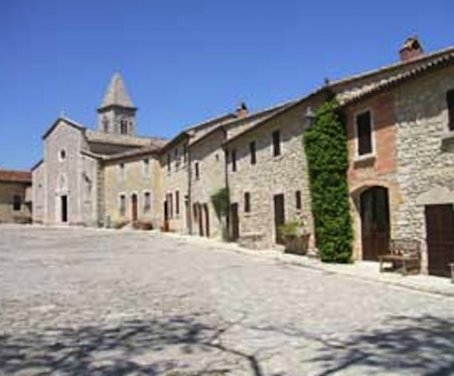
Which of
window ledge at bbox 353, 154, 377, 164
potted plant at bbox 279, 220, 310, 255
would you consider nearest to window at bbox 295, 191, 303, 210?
potted plant at bbox 279, 220, 310, 255

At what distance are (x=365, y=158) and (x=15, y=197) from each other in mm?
50002

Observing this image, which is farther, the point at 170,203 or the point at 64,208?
the point at 64,208

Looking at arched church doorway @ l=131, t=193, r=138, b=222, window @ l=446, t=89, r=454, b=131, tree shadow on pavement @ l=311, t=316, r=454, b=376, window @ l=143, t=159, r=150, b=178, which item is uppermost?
window @ l=143, t=159, r=150, b=178

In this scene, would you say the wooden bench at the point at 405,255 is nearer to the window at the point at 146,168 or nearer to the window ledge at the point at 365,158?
the window ledge at the point at 365,158

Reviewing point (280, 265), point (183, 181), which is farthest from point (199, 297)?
point (183, 181)

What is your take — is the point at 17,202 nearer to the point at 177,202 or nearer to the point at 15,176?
the point at 15,176

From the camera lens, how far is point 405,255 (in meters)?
17.8

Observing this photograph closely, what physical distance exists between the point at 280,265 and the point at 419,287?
7.07 metres

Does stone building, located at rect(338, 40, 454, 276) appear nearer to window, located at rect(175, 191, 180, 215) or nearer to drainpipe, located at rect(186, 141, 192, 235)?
drainpipe, located at rect(186, 141, 192, 235)

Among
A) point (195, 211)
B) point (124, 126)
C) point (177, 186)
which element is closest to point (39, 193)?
point (124, 126)

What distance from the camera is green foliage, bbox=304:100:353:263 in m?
21.5

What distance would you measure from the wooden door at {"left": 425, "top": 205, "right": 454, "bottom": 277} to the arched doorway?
2401 millimetres

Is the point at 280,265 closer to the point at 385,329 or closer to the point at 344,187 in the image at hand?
the point at 344,187

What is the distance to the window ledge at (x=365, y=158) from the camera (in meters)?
19.9
